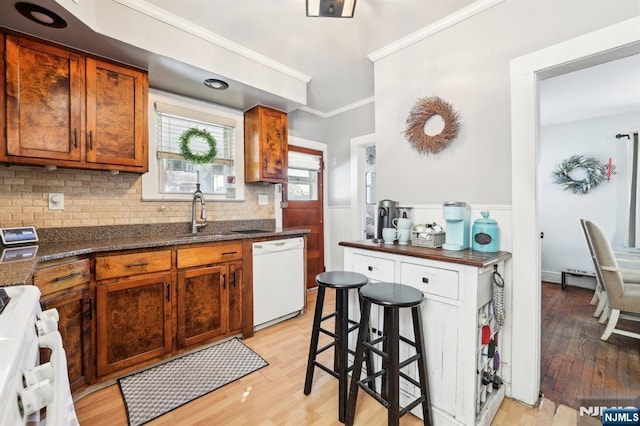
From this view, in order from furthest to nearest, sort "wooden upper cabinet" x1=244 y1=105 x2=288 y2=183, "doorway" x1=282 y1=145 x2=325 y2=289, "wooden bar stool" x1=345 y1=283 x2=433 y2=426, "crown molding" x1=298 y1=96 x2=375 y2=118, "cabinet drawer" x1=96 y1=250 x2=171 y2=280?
"doorway" x1=282 y1=145 x2=325 y2=289 < "crown molding" x1=298 y1=96 x2=375 y2=118 < "wooden upper cabinet" x1=244 y1=105 x2=288 y2=183 < "cabinet drawer" x1=96 y1=250 x2=171 y2=280 < "wooden bar stool" x1=345 y1=283 x2=433 y2=426

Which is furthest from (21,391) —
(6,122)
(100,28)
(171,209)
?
(171,209)

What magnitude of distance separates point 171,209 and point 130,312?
1.02 m

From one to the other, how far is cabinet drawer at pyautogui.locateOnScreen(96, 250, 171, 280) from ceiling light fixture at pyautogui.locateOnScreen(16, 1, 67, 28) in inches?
57.8

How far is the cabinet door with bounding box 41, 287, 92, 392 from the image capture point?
1642 mm

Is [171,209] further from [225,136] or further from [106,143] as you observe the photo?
[225,136]

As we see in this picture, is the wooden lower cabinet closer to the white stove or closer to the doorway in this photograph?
the doorway

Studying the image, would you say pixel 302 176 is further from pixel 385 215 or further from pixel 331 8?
pixel 331 8

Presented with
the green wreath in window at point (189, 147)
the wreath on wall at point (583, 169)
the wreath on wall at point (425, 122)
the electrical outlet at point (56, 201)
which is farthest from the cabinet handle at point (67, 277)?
the wreath on wall at point (583, 169)

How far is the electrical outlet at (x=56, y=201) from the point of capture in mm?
2074

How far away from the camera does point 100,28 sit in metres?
1.80

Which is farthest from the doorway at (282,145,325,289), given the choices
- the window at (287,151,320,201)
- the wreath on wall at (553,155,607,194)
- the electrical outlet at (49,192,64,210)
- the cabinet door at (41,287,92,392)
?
the wreath on wall at (553,155,607,194)

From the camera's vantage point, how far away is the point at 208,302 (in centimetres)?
233

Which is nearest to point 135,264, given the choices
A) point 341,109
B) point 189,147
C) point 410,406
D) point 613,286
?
point 189,147

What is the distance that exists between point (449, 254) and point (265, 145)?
7.21 ft
